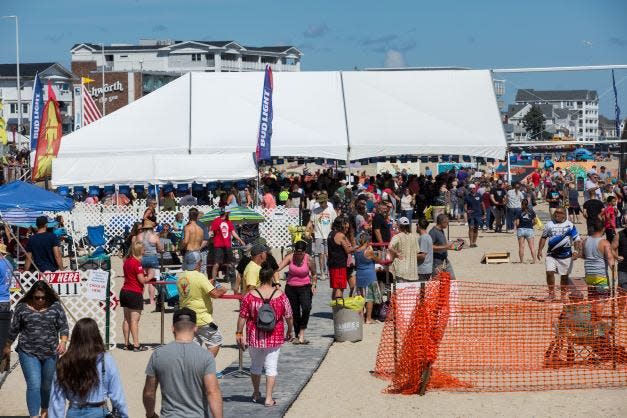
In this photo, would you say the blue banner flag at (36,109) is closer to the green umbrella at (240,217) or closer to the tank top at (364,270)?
the green umbrella at (240,217)

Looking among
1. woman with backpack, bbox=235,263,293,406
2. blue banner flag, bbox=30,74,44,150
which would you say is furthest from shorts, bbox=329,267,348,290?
blue banner flag, bbox=30,74,44,150

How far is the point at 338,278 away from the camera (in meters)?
14.7

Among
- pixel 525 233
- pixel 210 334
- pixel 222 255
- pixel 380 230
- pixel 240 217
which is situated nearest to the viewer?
pixel 210 334

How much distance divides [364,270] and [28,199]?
22.3ft

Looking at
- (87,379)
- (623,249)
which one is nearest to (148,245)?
(623,249)

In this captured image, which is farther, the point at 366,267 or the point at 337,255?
the point at 366,267

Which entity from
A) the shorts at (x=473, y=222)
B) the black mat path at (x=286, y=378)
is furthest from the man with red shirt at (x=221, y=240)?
the shorts at (x=473, y=222)

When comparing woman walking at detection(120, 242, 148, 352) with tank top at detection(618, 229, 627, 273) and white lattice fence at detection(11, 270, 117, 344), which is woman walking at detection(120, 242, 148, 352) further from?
tank top at detection(618, 229, 627, 273)

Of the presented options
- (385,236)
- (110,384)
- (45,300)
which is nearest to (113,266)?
(385,236)

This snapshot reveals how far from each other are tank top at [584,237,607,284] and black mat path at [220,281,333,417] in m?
3.34

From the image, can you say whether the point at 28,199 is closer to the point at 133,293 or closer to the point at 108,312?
the point at 108,312

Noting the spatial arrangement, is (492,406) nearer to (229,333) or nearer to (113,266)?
(229,333)

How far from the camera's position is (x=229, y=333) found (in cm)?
1514

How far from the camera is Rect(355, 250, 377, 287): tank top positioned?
1509 centimetres
